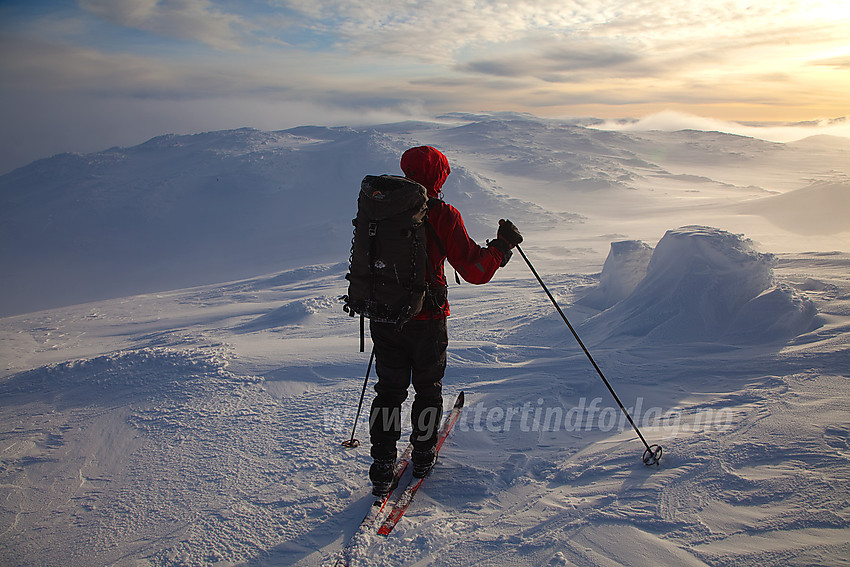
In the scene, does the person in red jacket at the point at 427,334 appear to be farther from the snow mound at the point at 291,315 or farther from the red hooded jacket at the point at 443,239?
the snow mound at the point at 291,315

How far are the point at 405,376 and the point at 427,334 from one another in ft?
1.02

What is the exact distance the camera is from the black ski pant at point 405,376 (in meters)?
2.72

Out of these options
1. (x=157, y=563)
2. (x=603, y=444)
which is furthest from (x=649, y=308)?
(x=157, y=563)

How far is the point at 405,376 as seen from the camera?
283cm

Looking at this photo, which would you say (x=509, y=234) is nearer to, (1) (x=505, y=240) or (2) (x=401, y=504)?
(1) (x=505, y=240)

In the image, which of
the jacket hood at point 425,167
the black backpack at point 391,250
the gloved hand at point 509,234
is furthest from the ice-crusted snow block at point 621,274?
the black backpack at point 391,250

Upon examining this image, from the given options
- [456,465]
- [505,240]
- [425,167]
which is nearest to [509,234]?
[505,240]

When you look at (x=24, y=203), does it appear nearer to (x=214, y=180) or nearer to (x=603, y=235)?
(x=214, y=180)

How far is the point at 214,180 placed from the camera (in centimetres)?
2866

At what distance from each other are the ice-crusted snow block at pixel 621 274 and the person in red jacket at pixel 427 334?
184 inches

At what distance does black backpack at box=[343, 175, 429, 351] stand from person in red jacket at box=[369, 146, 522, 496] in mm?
141

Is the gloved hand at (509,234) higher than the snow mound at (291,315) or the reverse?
higher

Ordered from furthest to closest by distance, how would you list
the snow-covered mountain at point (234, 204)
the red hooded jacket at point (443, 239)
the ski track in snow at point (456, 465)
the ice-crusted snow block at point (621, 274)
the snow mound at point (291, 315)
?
the snow-covered mountain at point (234, 204)
the snow mound at point (291, 315)
the ice-crusted snow block at point (621, 274)
the red hooded jacket at point (443, 239)
the ski track in snow at point (456, 465)

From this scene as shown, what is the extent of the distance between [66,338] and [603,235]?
1671cm
